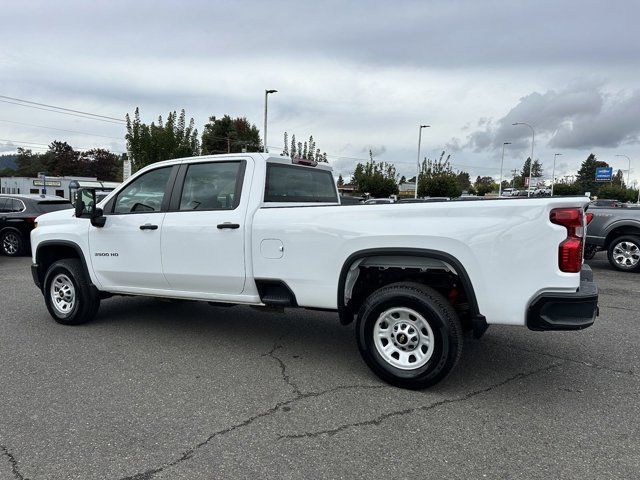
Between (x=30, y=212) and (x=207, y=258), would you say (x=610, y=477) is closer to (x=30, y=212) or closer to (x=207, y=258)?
(x=207, y=258)

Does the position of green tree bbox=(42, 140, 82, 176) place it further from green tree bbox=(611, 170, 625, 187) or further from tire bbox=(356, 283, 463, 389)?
green tree bbox=(611, 170, 625, 187)

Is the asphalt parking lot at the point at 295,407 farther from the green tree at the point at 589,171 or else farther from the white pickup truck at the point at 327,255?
the green tree at the point at 589,171

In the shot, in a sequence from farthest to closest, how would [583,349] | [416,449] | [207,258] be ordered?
[583,349] → [207,258] → [416,449]

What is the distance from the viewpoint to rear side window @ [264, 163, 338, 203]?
4742 mm

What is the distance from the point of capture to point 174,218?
476 cm

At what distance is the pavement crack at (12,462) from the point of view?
267 centimetres

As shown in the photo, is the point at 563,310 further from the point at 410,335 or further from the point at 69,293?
the point at 69,293

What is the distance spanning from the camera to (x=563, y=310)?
3.33m

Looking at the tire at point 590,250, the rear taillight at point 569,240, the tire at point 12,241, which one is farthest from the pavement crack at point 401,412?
the tire at point 12,241

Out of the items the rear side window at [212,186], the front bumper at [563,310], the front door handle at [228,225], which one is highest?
the rear side window at [212,186]

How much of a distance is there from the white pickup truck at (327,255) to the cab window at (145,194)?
2 cm

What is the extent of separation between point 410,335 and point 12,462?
2.75 metres

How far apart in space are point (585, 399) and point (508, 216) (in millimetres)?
1616

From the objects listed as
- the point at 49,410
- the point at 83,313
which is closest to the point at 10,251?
the point at 83,313
